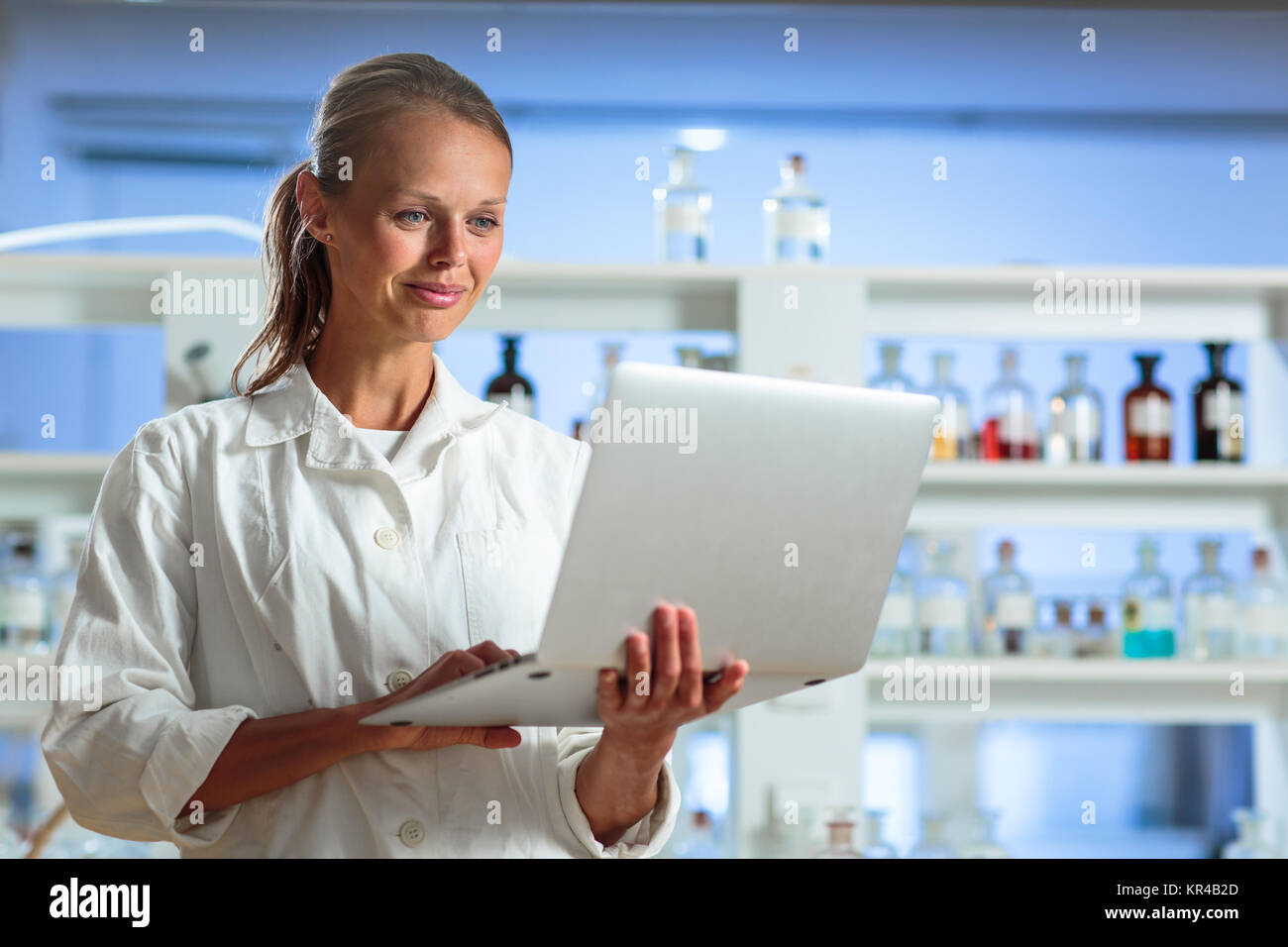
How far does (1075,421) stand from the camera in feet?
6.98

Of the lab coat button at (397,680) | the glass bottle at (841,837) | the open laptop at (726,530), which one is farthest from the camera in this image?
the glass bottle at (841,837)

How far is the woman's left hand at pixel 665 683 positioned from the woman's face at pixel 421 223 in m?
0.33

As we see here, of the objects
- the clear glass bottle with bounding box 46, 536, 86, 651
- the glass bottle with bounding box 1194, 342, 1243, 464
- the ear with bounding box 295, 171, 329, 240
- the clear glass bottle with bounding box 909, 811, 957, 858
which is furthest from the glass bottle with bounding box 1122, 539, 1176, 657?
the clear glass bottle with bounding box 46, 536, 86, 651

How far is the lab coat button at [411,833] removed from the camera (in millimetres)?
860

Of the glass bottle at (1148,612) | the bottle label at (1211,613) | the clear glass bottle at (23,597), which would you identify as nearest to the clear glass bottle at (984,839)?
the glass bottle at (1148,612)

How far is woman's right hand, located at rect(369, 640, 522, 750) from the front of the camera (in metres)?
0.76

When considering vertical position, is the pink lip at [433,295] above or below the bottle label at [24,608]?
above

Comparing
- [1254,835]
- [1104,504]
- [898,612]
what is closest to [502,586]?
[898,612]

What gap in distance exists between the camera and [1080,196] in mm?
2604

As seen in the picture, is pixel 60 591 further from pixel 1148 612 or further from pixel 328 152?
pixel 1148 612

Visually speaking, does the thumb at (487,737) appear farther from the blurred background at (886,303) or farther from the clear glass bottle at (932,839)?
the clear glass bottle at (932,839)

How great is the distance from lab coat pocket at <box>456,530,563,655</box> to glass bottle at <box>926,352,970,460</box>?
1.31 metres
